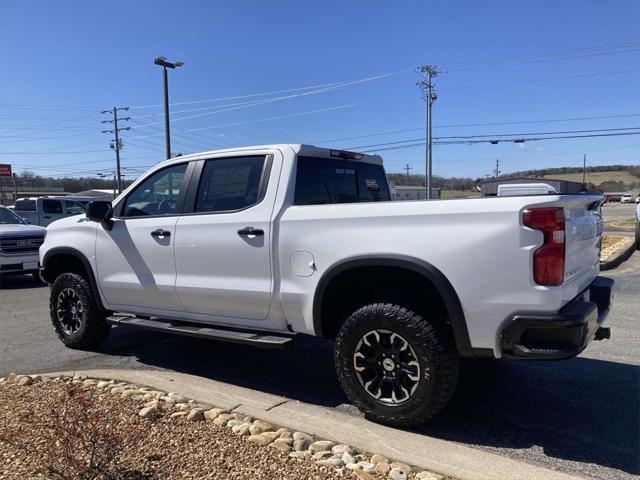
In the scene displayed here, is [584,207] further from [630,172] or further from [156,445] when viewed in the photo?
[630,172]

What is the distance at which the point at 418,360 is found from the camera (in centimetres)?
338

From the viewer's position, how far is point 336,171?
4.60m

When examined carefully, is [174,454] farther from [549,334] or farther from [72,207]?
[72,207]

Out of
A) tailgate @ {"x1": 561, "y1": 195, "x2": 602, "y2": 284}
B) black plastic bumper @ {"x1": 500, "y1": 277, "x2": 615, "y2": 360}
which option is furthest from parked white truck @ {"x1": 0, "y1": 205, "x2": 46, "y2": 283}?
tailgate @ {"x1": 561, "y1": 195, "x2": 602, "y2": 284}

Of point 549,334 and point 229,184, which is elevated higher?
point 229,184

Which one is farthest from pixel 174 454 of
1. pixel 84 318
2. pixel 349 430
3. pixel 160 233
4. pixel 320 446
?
pixel 84 318

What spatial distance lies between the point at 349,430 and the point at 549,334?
1417 mm

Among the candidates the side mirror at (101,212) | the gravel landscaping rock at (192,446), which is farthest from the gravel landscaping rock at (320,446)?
the side mirror at (101,212)

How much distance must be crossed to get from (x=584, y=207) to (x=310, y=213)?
1912 millimetres

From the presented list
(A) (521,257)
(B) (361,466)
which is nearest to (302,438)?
(B) (361,466)

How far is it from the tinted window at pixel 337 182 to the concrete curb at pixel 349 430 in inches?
62.6

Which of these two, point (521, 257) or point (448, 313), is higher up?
point (521, 257)

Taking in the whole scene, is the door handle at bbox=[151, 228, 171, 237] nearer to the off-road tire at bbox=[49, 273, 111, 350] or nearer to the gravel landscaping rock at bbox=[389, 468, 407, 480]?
the off-road tire at bbox=[49, 273, 111, 350]

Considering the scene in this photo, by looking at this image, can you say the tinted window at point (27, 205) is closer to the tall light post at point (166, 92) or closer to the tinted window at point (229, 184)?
the tall light post at point (166, 92)
